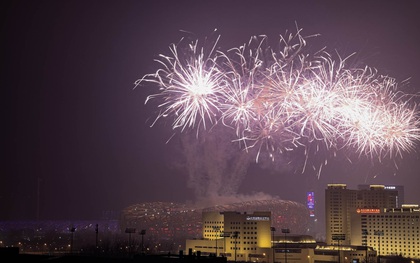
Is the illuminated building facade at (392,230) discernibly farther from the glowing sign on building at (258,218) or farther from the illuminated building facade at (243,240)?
the illuminated building facade at (243,240)

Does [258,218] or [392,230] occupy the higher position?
[258,218]

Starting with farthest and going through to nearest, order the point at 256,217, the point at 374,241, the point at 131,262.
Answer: the point at 374,241
the point at 256,217
the point at 131,262

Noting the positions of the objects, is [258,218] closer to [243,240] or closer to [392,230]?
[243,240]

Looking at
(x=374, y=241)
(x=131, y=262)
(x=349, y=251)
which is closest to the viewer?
(x=131, y=262)

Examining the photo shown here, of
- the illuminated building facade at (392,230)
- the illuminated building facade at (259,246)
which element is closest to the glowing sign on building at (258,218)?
the illuminated building facade at (259,246)

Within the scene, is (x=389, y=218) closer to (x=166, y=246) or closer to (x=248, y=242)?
(x=248, y=242)

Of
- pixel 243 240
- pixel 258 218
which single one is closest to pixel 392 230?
pixel 258 218

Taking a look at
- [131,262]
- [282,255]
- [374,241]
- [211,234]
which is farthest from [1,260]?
[374,241]

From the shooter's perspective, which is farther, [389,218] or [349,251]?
[389,218]
